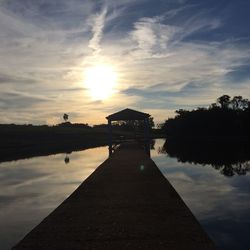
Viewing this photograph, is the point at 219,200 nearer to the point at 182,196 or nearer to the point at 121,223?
the point at 182,196

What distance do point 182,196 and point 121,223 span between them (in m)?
7.61

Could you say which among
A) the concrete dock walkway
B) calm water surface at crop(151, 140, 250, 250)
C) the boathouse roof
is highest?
the boathouse roof

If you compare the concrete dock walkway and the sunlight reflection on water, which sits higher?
the concrete dock walkway

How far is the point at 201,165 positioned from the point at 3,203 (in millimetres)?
18565

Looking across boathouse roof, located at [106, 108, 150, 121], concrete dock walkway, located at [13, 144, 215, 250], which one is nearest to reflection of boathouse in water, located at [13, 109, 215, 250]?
concrete dock walkway, located at [13, 144, 215, 250]

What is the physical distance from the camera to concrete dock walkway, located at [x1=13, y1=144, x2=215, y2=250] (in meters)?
7.67

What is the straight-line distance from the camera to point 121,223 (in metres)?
9.20

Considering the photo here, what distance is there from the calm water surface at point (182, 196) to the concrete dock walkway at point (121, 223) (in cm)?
120

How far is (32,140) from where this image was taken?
7500 centimetres

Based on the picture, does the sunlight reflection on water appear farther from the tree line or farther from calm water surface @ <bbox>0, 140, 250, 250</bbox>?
the tree line

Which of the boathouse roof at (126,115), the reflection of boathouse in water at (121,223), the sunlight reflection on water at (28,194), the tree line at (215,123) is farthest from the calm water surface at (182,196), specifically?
the tree line at (215,123)

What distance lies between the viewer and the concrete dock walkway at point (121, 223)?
7672 millimetres

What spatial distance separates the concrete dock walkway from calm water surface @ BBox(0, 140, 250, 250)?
3.92 feet

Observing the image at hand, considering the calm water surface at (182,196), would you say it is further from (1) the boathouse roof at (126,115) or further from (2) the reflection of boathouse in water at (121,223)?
(1) the boathouse roof at (126,115)
